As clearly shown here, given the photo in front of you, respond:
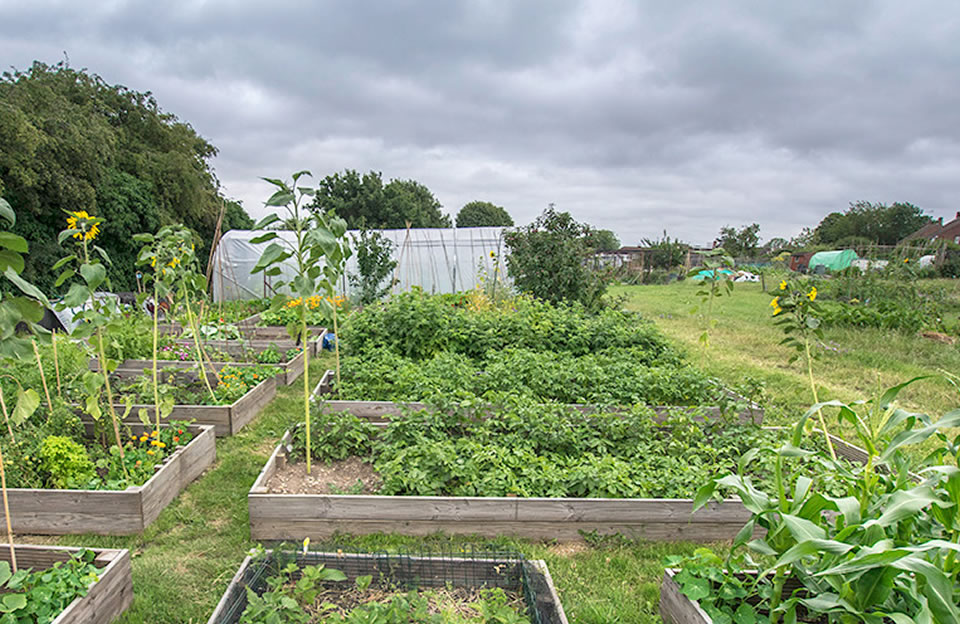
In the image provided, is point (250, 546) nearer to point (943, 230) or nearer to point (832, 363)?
point (832, 363)

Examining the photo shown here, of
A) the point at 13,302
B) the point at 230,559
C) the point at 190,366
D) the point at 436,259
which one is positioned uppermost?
the point at 436,259

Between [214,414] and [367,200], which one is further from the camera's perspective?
[367,200]

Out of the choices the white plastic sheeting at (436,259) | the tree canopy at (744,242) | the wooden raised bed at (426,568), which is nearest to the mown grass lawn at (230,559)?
the wooden raised bed at (426,568)

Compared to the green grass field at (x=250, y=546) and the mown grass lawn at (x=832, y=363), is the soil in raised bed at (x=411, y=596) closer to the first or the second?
the green grass field at (x=250, y=546)

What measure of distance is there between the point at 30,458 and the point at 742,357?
7.83 meters

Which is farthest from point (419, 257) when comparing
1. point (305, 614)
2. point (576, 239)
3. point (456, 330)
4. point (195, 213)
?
point (305, 614)

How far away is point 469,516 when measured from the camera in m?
2.82

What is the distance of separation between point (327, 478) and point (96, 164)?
565 inches

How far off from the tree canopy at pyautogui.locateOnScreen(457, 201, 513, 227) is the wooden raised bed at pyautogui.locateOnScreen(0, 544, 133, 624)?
5567 cm

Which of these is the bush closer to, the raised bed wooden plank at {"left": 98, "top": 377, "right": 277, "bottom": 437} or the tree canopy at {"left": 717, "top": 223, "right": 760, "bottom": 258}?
the raised bed wooden plank at {"left": 98, "top": 377, "right": 277, "bottom": 437}

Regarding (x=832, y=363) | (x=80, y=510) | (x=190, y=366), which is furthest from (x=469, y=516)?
(x=832, y=363)

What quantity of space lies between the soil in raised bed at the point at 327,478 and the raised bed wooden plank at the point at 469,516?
211 millimetres

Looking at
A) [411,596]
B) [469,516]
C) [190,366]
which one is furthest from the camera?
[190,366]

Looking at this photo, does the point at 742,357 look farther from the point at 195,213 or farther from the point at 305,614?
the point at 195,213
